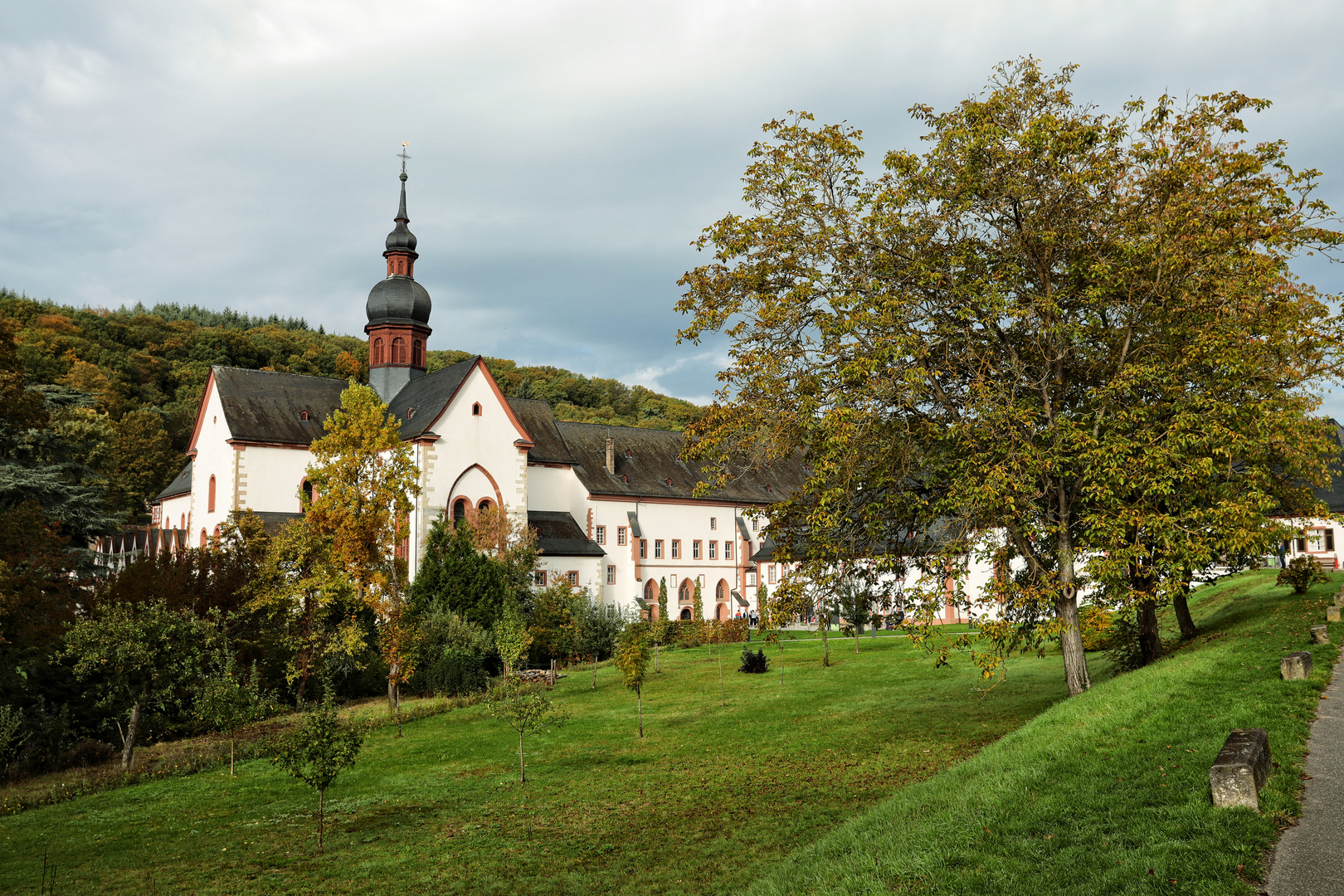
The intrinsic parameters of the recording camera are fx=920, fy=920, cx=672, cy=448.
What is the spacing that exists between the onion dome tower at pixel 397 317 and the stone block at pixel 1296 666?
47991 millimetres

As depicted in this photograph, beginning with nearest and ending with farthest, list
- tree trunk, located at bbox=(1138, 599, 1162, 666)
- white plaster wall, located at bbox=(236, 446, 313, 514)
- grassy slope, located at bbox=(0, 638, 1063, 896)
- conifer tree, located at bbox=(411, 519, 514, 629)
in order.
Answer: grassy slope, located at bbox=(0, 638, 1063, 896) < tree trunk, located at bbox=(1138, 599, 1162, 666) < conifer tree, located at bbox=(411, 519, 514, 629) < white plaster wall, located at bbox=(236, 446, 313, 514)

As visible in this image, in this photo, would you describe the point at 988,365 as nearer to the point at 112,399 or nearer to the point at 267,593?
the point at 267,593

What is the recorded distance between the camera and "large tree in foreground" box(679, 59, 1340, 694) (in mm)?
13750

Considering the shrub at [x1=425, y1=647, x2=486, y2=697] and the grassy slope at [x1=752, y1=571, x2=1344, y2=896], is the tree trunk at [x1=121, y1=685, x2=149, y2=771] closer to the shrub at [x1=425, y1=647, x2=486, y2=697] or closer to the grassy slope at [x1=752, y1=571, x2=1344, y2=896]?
the shrub at [x1=425, y1=647, x2=486, y2=697]

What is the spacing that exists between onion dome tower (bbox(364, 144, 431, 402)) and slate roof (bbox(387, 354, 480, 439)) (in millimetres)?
1826

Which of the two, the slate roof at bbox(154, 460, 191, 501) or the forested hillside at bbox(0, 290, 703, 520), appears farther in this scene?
the forested hillside at bbox(0, 290, 703, 520)

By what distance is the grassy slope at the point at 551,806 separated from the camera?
1097cm

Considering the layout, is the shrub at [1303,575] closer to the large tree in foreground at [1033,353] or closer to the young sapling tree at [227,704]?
the large tree in foreground at [1033,353]

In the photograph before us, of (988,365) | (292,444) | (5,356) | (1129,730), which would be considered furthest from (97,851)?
(292,444)

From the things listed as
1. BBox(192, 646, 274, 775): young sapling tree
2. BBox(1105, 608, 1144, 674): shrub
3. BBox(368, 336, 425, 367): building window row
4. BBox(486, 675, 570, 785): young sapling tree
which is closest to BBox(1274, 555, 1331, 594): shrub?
BBox(1105, 608, 1144, 674): shrub

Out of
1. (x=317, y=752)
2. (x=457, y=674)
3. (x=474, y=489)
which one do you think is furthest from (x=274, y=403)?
(x=317, y=752)

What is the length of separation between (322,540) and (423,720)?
6.55m

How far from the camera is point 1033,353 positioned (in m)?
16.0

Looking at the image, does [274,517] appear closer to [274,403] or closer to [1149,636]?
[274,403]
